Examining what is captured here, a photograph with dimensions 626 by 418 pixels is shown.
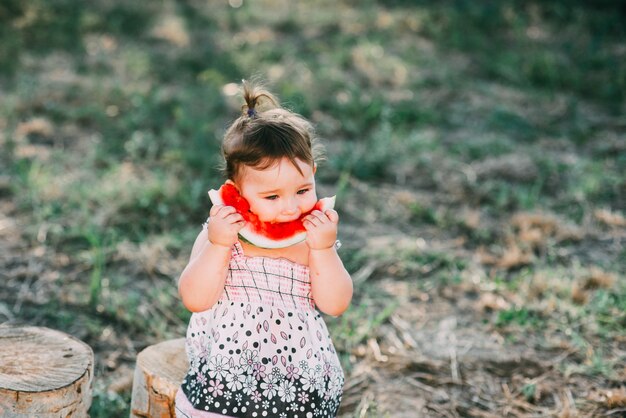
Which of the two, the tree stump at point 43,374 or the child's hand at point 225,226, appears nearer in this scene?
the child's hand at point 225,226

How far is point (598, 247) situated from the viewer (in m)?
4.18

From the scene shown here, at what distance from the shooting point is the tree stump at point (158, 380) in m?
2.32

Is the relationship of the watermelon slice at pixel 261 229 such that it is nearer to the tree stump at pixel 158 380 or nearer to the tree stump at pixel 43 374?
the tree stump at pixel 158 380

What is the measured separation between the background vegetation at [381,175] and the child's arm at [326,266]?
91cm

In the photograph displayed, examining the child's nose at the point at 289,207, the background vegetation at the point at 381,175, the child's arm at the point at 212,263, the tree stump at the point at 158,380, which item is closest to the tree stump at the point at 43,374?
the tree stump at the point at 158,380

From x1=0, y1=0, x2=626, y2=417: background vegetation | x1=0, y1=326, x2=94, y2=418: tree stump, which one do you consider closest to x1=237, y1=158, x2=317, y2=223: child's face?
x1=0, y1=326, x2=94, y2=418: tree stump

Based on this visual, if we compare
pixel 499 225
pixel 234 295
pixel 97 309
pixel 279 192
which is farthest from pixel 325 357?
pixel 499 225

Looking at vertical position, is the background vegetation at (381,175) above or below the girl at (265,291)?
below

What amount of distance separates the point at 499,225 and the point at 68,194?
254 centimetres

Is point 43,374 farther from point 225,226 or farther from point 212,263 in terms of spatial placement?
point 225,226

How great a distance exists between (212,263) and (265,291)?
19 centimetres

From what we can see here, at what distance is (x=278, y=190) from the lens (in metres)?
2.06

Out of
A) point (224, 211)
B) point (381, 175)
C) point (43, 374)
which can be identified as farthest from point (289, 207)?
point (381, 175)

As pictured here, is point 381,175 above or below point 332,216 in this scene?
below
